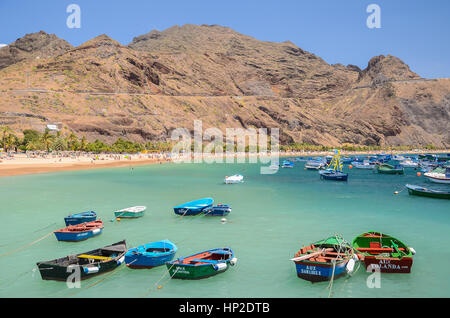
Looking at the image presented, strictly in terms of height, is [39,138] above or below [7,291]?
above

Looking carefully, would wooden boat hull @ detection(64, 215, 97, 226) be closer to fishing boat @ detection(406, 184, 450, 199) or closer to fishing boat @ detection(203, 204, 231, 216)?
fishing boat @ detection(203, 204, 231, 216)

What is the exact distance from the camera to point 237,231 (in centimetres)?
3738

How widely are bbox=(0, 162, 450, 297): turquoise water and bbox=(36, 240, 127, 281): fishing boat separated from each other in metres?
0.50

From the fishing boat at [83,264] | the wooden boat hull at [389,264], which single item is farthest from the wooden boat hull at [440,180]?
the fishing boat at [83,264]

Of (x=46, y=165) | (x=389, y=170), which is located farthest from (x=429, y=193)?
(x=46, y=165)

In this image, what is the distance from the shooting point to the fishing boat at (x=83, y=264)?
924 inches

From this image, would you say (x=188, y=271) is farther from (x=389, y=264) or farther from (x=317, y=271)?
(x=389, y=264)

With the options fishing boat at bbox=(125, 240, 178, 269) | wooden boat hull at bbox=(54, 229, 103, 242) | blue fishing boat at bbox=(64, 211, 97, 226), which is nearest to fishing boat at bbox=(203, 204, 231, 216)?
blue fishing boat at bbox=(64, 211, 97, 226)

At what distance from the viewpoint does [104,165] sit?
125500mm

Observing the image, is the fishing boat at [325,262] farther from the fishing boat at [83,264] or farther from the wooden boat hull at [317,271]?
the fishing boat at [83,264]

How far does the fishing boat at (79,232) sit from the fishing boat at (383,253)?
72.6ft
